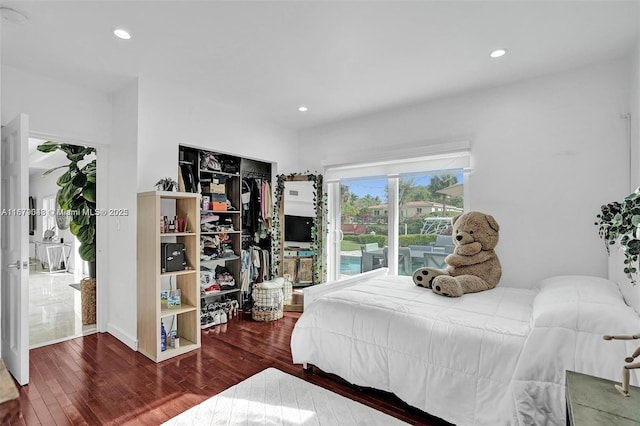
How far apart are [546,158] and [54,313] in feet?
19.8

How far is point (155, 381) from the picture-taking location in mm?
2463

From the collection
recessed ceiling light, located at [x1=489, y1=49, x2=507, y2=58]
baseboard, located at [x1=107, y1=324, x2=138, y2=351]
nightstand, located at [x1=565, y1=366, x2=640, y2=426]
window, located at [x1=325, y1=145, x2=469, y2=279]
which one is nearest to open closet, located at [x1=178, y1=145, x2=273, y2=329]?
baseboard, located at [x1=107, y1=324, x2=138, y2=351]

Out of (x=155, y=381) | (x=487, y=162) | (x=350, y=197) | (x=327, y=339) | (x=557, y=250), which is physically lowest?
(x=155, y=381)

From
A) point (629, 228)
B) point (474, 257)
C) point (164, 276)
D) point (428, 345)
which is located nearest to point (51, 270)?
point (164, 276)

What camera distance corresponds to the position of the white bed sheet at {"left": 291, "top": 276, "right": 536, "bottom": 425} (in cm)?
171

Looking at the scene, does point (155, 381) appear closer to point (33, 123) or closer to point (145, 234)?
point (145, 234)

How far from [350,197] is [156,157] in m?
2.42

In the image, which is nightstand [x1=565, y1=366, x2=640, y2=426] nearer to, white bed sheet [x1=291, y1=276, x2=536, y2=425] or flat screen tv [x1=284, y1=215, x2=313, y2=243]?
white bed sheet [x1=291, y1=276, x2=536, y2=425]

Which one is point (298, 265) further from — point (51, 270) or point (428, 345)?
point (51, 270)

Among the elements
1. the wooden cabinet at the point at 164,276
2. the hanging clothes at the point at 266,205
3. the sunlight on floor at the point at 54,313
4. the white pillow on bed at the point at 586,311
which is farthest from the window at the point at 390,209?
the sunlight on floor at the point at 54,313

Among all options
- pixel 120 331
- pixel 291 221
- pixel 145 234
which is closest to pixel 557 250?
pixel 291 221

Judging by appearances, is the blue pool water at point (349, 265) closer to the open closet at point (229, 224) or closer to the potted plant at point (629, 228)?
the open closet at point (229, 224)

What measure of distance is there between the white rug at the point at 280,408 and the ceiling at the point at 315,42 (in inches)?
103

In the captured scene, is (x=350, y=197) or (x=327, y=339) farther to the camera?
(x=350, y=197)
